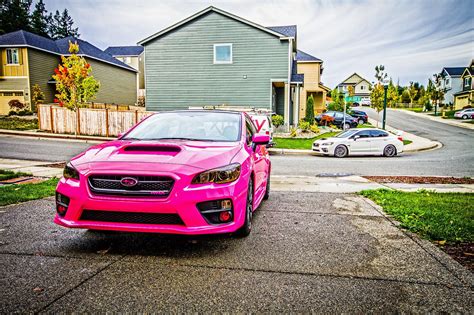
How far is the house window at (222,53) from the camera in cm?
2516

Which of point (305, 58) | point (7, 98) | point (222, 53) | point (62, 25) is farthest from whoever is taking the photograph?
point (62, 25)

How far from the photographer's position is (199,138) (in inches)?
191

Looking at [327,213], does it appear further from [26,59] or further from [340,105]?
[340,105]

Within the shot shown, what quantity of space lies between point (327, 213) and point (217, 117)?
2421mm

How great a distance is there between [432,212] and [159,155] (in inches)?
177

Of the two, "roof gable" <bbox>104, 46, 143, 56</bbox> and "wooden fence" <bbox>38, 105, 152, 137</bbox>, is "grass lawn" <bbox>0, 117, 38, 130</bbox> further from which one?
"roof gable" <bbox>104, 46, 143, 56</bbox>

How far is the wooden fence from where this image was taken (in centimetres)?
2297

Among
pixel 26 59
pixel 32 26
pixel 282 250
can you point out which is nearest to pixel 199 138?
pixel 282 250

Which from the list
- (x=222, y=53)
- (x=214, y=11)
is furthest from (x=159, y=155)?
(x=214, y=11)

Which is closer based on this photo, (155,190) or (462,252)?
(155,190)

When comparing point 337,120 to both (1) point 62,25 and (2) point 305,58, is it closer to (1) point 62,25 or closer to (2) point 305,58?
(2) point 305,58

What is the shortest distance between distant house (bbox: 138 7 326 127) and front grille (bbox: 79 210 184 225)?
21.6 m

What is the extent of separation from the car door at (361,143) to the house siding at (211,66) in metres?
7.91

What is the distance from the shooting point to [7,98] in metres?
32.7
